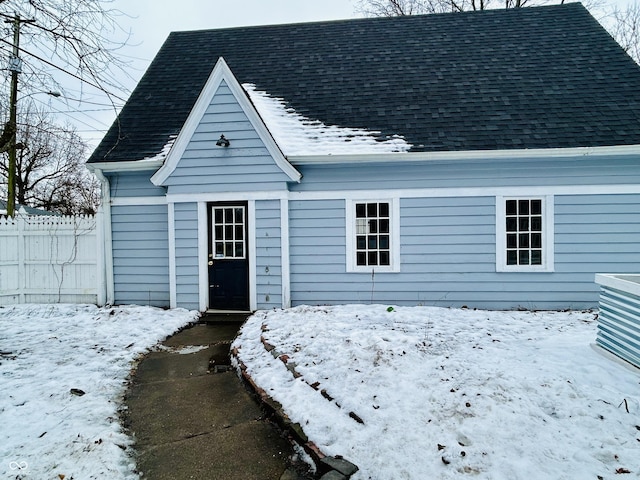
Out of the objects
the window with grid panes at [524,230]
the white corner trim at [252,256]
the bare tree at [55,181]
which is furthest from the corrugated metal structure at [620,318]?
the bare tree at [55,181]

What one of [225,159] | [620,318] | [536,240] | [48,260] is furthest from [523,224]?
[48,260]

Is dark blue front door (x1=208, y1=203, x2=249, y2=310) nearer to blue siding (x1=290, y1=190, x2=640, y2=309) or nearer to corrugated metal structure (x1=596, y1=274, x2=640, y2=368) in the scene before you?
blue siding (x1=290, y1=190, x2=640, y2=309)

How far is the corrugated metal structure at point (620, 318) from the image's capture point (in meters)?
3.95

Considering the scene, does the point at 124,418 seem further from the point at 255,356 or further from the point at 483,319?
the point at 483,319

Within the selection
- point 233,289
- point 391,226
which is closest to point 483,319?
point 391,226

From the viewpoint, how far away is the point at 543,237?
745 centimetres

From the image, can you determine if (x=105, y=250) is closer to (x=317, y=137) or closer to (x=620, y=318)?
(x=317, y=137)

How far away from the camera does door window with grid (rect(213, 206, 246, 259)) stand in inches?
307

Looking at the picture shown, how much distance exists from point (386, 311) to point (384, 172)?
2.89m

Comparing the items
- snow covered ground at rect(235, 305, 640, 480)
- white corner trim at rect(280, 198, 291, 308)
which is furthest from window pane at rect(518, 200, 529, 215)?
white corner trim at rect(280, 198, 291, 308)

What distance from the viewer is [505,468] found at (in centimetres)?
262

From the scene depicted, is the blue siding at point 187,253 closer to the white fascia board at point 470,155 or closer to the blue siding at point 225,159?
the blue siding at point 225,159

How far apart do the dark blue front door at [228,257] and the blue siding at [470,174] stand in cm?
144

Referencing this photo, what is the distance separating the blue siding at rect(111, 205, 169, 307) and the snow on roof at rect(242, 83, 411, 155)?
10.3ft
